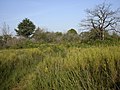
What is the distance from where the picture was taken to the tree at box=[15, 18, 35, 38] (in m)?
45.2

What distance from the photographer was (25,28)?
4512cm

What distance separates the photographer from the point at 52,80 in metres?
3.91

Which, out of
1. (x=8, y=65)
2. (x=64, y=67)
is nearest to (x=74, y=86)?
(x=64, y=67)

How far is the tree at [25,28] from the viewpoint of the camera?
45.2 m

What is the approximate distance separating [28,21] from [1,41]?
12439 mm

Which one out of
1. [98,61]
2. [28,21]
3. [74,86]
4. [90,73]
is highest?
[28,21]

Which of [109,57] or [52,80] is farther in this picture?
[52,80]

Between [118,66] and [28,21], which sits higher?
[28,21]

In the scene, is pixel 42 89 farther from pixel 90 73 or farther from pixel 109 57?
pixel 109 57

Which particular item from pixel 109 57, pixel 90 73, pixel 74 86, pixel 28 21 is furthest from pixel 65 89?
pixel 28 21

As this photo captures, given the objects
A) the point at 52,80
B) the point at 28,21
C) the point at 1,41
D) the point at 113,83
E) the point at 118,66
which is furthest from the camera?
the point at 28,21

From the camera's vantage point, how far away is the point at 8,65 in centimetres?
684

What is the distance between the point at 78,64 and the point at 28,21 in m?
44.0

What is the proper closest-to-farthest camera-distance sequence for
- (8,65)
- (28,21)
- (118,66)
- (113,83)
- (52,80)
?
(113,83), (118,66), (52,80), (8,65), (28,21)
